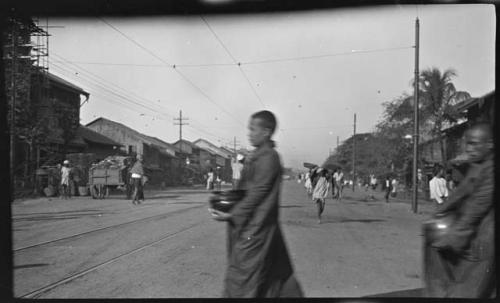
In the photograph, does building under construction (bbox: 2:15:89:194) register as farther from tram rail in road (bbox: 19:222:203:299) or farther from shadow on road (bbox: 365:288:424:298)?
shadow on road (bbox: 365:288:424:298)

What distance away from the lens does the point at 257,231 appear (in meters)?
2.87

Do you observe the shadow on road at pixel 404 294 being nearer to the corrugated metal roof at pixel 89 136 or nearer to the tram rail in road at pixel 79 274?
the tram rail in road at pixel 79 274

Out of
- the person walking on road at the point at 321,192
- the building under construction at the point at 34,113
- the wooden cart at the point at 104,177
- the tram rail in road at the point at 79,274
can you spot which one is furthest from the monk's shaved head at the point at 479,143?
the wooden cart at the point at 104,177

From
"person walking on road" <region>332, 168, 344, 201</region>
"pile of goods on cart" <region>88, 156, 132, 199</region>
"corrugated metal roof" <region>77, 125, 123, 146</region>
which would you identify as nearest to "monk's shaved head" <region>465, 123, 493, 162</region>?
"pile of goods on cart" <region>88, 156, 132, 199</region>

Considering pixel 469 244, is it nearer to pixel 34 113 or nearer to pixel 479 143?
pixel 479 143

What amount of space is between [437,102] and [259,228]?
17.3 m

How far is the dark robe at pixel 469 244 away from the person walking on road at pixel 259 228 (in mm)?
1176

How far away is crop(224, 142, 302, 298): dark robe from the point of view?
9.34 feet

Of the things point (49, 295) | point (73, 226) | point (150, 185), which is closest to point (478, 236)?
point (49, 295)

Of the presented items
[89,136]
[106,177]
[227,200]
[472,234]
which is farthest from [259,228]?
[89,136]

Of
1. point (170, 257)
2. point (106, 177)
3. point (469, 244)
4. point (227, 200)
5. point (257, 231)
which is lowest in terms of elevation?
point (170, 257)

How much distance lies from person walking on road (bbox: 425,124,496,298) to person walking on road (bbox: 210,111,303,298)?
3.88ft

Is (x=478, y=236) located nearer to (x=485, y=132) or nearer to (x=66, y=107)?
(x=485, y=132)

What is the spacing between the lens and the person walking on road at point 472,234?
2.94 m
